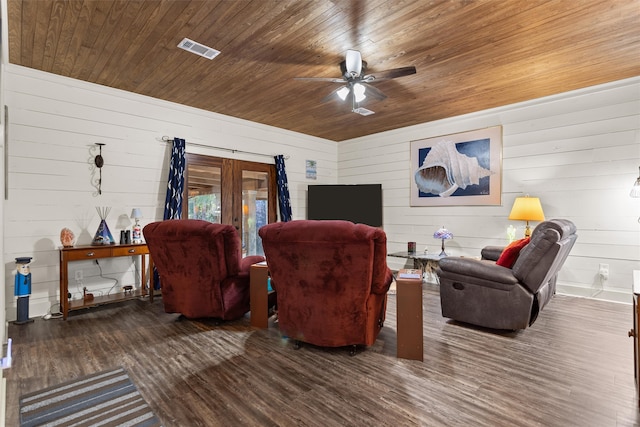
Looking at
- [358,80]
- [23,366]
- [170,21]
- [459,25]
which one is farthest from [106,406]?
[459,25]

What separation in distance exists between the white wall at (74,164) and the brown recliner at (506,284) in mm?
3868

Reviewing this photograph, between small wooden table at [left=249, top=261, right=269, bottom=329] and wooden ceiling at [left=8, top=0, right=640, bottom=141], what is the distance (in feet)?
7.02

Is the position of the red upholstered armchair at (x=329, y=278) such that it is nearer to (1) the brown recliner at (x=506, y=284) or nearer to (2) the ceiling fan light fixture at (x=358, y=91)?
(1) the brown recliner at (x=506, y=284)

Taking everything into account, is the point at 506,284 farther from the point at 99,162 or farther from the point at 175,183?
the point at 99,162

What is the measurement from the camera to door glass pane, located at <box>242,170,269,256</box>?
5.59 metres

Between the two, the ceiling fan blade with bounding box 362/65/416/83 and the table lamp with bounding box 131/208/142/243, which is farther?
the table lamp with bounding box 131/208/142/243

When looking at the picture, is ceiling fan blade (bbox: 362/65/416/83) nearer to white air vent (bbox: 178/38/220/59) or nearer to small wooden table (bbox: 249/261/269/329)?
white air vent (bbox: 178/38/220/59)

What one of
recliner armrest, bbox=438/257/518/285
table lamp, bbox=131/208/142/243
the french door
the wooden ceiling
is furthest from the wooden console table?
recliner armrest, bbox=438/257/518/285

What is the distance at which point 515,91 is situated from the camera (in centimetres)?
417

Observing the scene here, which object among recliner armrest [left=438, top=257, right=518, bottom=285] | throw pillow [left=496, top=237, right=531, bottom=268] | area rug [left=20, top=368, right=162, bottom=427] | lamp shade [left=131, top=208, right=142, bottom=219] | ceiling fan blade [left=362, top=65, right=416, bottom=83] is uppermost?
ceiling fan blade [left=362, top=65, right=416, bottom=83]

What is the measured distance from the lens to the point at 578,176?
4156 millimetres

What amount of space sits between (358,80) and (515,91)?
7.36 ft

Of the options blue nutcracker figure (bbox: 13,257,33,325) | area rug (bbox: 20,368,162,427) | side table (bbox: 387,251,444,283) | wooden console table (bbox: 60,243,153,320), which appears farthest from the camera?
side table (bbox: 387,251,444,283)

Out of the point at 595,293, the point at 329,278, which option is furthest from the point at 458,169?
the point at 329,278
